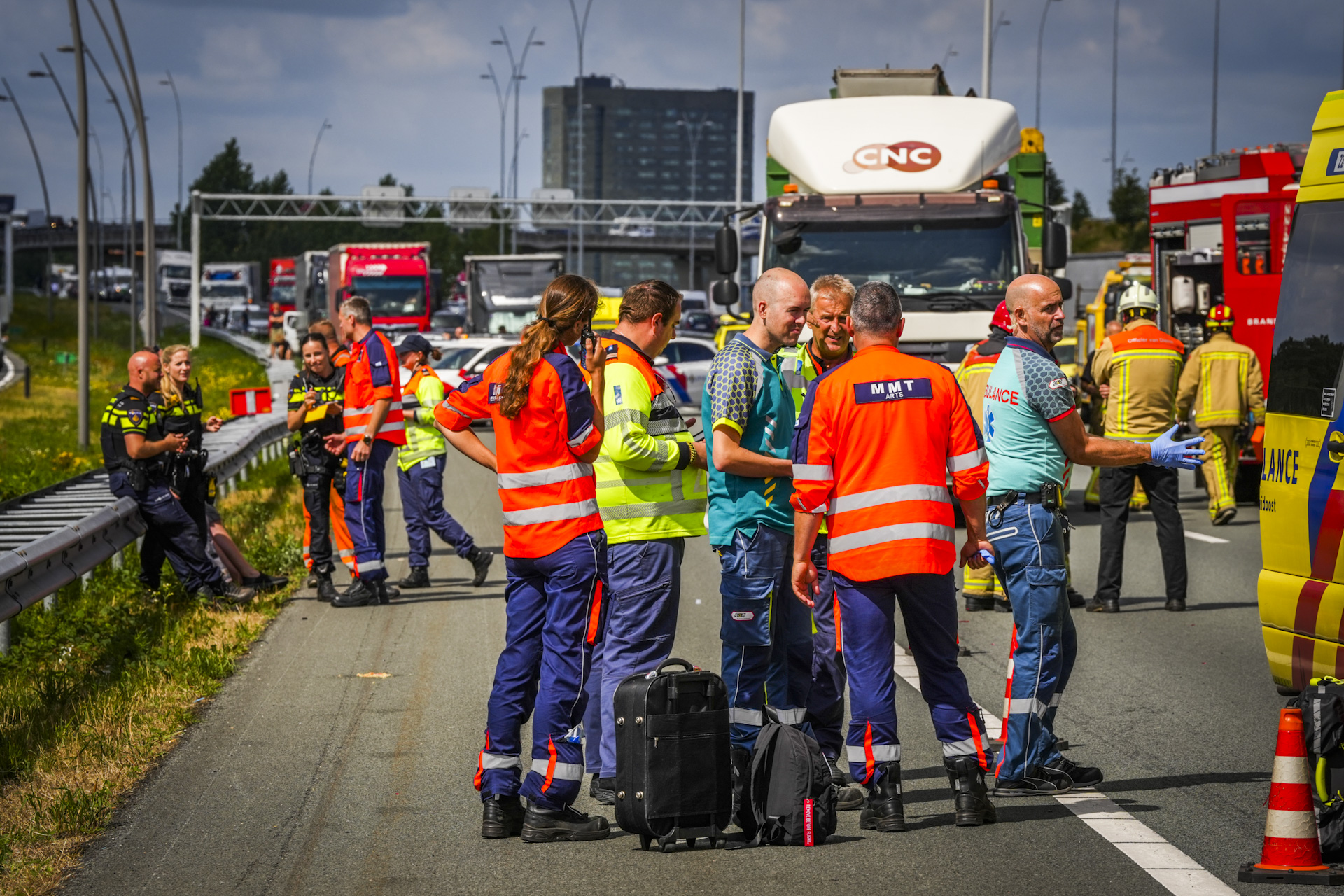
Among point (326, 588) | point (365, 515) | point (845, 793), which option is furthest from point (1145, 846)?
point (326, 588)

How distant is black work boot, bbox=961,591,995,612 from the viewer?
1080 cm

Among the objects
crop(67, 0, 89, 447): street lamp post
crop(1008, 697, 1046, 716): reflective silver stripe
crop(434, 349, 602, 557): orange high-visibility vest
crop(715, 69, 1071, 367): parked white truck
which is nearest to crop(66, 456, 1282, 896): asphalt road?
crop(1008, 697, 1046, 716): reflective silver stripe

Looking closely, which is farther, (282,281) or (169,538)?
(282,281)

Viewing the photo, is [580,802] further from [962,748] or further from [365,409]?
[365,409]

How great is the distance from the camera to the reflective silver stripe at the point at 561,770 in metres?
5.64

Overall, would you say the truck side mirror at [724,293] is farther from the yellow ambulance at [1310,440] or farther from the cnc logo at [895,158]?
the yellow ambulance at [1310,440]

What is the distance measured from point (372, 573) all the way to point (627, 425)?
5.39 meters

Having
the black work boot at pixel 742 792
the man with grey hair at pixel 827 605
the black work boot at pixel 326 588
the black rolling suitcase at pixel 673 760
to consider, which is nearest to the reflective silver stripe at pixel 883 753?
the man with grey hair at pixel 827 605

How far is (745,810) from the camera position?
566 centimetres

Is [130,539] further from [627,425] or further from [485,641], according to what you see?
[627,425]

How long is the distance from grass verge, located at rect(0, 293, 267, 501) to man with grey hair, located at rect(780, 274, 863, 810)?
1010cm

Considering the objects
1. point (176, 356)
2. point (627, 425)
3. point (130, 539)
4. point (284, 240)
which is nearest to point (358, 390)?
point (176, 356)

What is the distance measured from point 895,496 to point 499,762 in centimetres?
172

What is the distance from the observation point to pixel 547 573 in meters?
5.73
